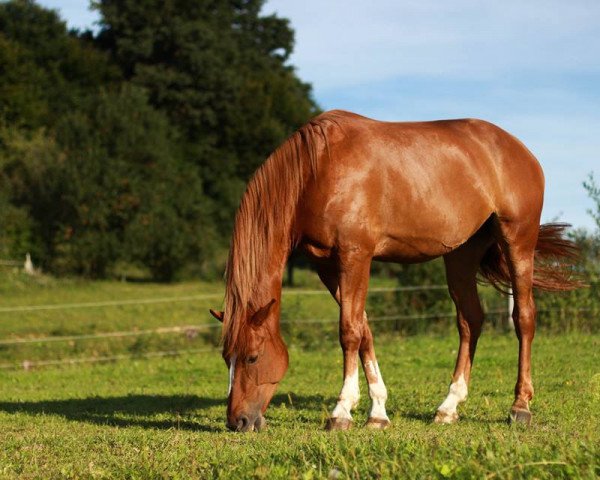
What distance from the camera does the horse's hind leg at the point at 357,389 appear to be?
5969 millimetres

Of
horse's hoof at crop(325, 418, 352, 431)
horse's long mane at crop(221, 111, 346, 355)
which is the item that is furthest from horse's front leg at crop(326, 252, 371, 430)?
horse's long mane at crop(221, 111, 346, 355)

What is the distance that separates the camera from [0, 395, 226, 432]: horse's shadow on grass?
6.77m

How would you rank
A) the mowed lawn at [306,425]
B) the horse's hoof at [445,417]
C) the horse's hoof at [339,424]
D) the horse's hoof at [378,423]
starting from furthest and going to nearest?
1. the horse's hoof at [445,417]
2. the horse's hoof at [378,423]
3. the horse's hoof at [339,424]
4. the mowed lawn at [306,425]

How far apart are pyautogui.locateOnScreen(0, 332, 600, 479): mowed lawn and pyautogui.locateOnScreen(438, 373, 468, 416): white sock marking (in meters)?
0.16

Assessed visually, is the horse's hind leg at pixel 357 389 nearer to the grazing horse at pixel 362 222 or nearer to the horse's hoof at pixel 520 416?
the grazing horse at pixel 362 222

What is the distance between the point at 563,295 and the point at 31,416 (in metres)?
9.10

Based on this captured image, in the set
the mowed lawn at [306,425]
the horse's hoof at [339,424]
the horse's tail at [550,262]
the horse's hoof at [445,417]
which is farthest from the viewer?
the horse's tail at [550,262]

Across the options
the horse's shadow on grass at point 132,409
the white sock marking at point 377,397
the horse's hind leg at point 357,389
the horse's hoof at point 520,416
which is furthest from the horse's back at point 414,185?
the horse's shadow on grass at point 132,409

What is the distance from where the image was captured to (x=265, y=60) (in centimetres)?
4853

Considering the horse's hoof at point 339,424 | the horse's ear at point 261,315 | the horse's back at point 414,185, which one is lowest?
the horse's hoof at point 339,424

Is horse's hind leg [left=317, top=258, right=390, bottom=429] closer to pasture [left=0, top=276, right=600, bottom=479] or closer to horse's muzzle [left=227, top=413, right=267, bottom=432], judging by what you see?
pasture [left=0, top=276, right=600, bottom=479]

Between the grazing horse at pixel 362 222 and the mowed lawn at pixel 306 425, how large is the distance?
381mm

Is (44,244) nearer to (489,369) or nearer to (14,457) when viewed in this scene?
(489,369)

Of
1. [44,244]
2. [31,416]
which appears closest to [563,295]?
[31,416]
